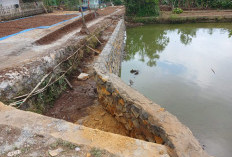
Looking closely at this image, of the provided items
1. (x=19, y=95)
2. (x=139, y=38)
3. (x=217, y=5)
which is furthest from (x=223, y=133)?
(x=217, y=5)

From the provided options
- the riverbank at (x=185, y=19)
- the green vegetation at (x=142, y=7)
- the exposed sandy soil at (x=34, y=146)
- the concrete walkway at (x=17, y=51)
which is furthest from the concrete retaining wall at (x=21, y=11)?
the exposed sandy soil at (x=34, y=146)

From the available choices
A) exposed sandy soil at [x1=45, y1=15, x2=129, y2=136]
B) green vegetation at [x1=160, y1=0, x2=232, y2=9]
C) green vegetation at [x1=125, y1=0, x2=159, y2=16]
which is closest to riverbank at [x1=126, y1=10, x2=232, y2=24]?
green vegetation at [x1=125, y1=0, x2=159, y2=16]

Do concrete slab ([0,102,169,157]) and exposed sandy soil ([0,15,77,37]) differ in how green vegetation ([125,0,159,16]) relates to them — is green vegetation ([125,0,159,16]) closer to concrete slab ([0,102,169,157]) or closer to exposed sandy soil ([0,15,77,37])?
exposed sandy soil ([0,15,77,37])

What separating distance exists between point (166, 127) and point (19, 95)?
339cm

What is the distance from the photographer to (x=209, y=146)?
3920 mm

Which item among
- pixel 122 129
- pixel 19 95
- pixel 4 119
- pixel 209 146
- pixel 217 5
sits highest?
pixel 217 5

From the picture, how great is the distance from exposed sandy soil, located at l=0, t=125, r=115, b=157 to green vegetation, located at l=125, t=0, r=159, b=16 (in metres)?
18.3

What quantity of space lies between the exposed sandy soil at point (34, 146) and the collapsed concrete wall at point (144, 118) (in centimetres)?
88

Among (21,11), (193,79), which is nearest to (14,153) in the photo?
(193,79)

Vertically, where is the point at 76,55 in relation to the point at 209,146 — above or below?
above

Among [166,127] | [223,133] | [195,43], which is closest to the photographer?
[166,127]

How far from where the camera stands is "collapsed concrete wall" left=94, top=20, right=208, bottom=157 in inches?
81.4

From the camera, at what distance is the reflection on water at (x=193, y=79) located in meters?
4.38

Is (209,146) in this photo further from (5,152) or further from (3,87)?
(3,87)
